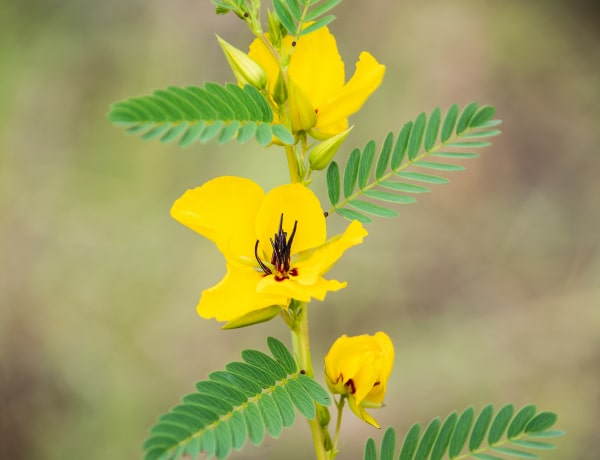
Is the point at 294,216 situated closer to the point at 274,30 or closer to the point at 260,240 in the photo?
the point at 260,240

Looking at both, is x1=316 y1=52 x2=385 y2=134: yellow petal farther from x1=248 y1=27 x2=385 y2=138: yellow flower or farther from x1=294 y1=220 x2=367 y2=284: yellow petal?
x1=294 y1=220 x2=367 y2=284: yellow petal

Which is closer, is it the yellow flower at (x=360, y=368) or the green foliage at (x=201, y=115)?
the green foliage at (x=201, y=115)

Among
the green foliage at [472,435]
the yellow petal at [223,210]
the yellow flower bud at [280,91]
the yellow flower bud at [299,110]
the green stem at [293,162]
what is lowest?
the green foliage at [472,435]

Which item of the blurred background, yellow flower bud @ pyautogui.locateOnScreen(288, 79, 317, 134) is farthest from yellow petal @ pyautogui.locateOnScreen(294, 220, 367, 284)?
the blurred background

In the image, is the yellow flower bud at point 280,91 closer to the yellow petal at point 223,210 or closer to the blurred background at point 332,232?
the yellow petal at point 223,210

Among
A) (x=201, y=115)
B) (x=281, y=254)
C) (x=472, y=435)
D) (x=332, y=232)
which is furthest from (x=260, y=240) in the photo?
(x=332, y=232)

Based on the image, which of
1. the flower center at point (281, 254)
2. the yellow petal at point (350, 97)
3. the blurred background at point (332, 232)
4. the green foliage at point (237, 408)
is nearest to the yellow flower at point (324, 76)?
the yellow petal at point (350, 97)
